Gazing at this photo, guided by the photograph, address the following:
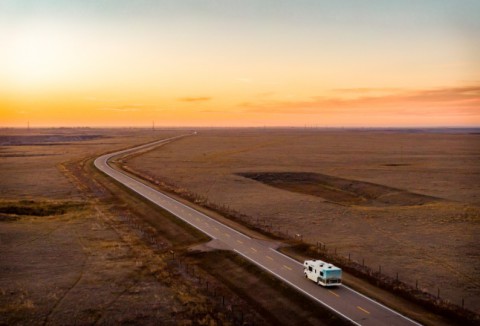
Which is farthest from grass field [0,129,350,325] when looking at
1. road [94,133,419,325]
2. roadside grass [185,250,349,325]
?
road [94,133,419,325]

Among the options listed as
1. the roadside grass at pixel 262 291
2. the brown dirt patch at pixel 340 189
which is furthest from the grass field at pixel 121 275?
the brown dirt patch at pixel 340 189

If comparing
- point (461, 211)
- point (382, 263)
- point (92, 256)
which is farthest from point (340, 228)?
point (92, 256)

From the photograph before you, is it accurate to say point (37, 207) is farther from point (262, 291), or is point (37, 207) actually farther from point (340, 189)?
point (340, 189)

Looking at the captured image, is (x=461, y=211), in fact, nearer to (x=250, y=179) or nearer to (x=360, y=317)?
(x=360, y=317)

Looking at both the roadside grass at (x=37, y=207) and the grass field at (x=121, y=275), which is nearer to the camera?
the grass field at (x=121, y=275)

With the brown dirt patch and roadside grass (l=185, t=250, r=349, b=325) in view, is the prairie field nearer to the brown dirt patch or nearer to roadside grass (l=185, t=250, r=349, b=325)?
the brown dirt patch

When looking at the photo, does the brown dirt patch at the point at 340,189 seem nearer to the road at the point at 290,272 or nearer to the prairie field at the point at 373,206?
the prairie field at the point at 373,206

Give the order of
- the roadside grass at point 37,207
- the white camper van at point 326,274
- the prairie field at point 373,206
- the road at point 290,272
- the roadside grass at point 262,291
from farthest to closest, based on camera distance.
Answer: the roadside grass at point 37,207 < the prairie field at point 373,206 < the white camper van at point 326,274 < the roadside grass at point 262,291 < the road at point 290,272
